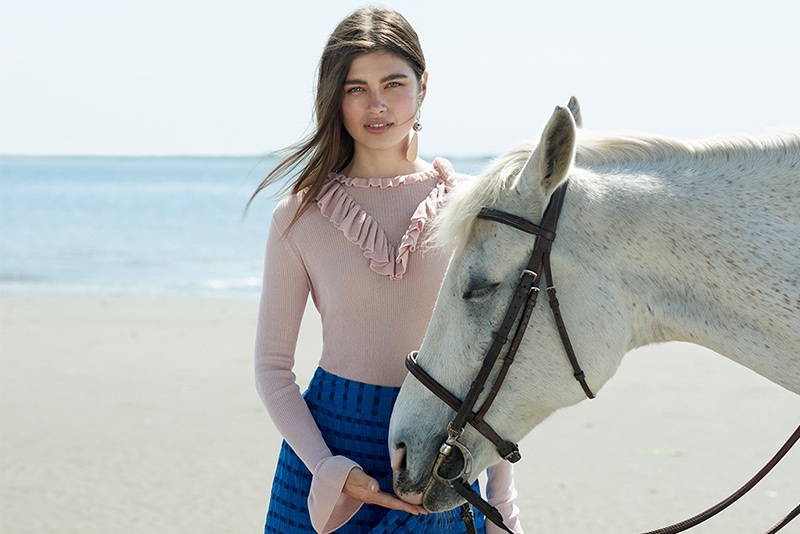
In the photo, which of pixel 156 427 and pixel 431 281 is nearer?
pixel 431 281

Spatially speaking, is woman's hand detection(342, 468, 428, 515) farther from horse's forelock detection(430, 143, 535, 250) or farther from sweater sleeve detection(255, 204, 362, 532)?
horse's forelock detection(430, 143, 535, 250)

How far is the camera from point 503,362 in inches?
69.7

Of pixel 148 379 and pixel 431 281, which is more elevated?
pixel 431 281

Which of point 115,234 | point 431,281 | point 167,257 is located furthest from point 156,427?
point 115,234

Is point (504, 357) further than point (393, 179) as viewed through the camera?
No

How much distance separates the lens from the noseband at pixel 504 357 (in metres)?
1.73

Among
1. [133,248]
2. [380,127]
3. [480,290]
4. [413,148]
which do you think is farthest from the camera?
[133,248]

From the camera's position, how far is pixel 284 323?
2199 millimetres

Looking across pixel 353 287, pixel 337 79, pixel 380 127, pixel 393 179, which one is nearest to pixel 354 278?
pixel 353 287

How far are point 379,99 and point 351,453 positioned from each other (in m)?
0.91

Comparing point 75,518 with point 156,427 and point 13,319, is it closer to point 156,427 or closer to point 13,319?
point 156,427

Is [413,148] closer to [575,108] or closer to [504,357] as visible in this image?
[575,108]

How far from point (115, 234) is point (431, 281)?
73.3 ft

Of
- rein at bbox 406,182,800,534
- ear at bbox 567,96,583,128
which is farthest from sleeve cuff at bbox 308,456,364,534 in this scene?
ear at bbox 567,96,583,128
